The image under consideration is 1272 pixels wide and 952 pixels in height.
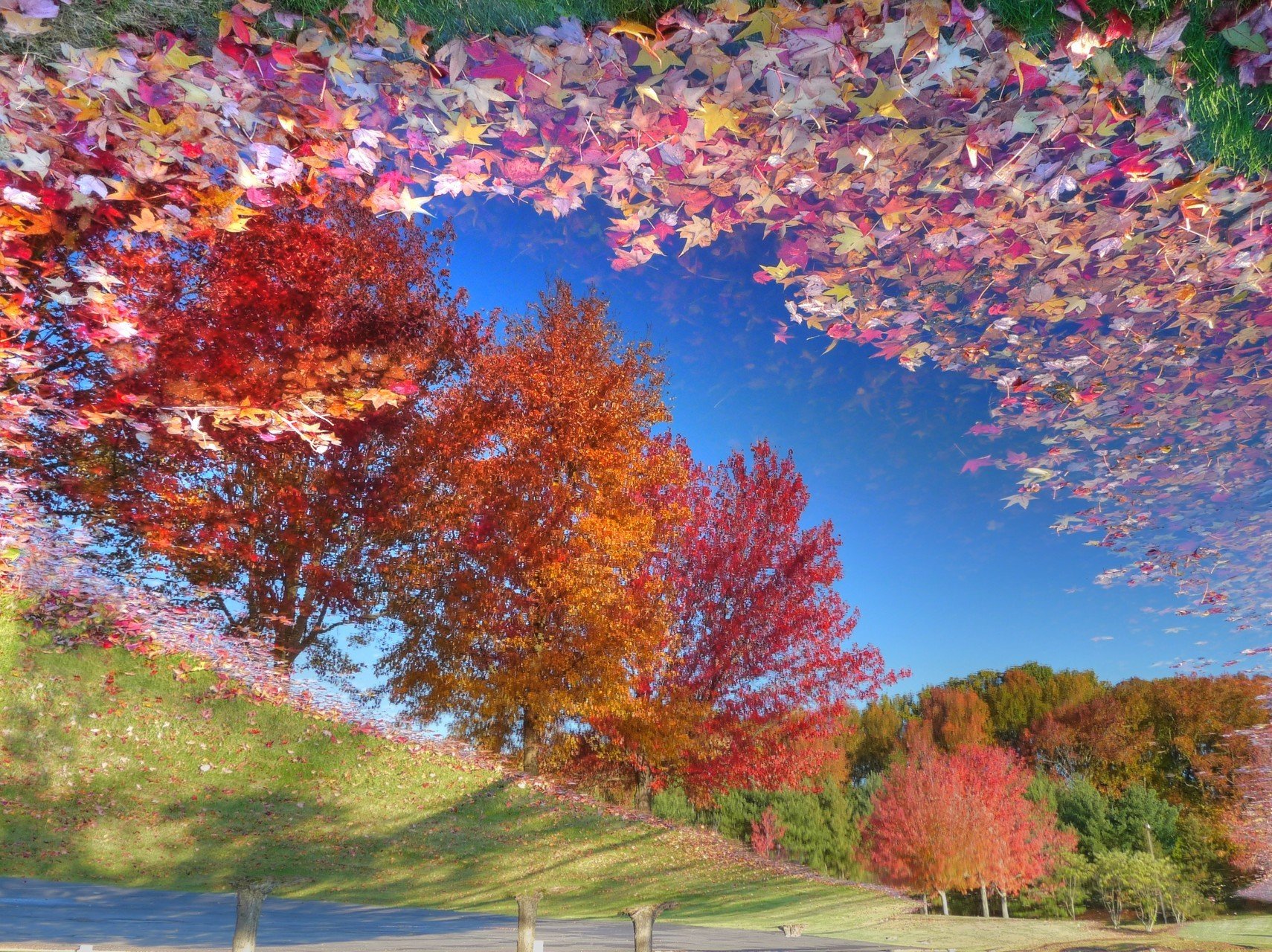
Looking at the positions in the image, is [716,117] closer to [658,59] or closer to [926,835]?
[658,59]

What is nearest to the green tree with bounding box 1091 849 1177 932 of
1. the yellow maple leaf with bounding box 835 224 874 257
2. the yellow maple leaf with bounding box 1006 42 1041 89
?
the yellow maple leaf with bounding box 835 224 874 257

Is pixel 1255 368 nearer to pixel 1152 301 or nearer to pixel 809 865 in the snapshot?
pixel 1152 301

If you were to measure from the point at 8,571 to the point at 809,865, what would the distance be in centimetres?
1649

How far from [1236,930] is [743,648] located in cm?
2086

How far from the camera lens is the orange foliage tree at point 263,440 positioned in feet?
30.3

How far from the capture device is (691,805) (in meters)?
12.6

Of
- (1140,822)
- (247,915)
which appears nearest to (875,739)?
(1140,822)

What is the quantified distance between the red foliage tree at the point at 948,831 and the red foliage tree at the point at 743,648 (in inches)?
233

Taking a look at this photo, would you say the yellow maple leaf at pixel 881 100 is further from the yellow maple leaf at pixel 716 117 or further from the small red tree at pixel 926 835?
the small red tree at pixel 926 835

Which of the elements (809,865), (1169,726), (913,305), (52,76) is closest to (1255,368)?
(913,305)

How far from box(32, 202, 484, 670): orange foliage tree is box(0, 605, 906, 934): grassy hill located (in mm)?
1318

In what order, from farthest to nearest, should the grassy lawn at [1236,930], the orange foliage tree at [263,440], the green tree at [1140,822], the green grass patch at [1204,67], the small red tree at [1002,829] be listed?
the green tree at [1140,822], the grassy lawn at [1236,930], the small red tree at [1002,829], the orange foliage tree at [263,440], the green grass patch at [1204,67]

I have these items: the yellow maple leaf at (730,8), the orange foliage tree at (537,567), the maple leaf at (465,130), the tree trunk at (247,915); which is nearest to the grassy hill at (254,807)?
the orange foliage tree at (537,567)

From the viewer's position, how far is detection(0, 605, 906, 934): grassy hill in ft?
29.0
